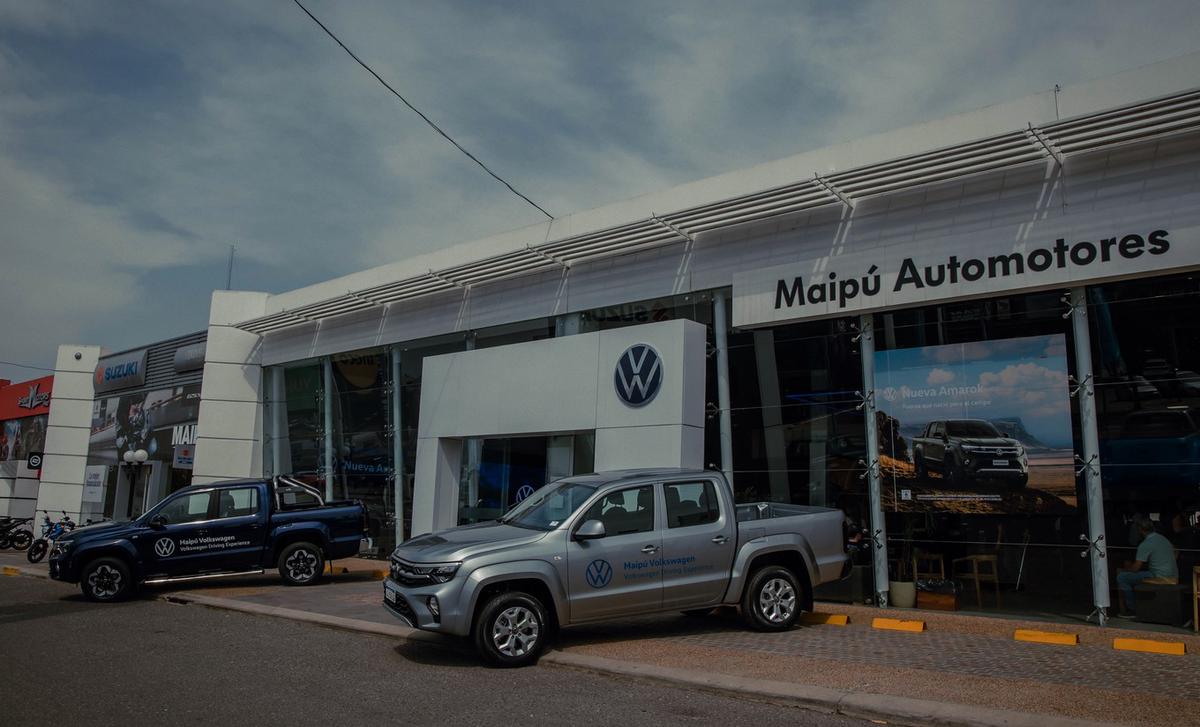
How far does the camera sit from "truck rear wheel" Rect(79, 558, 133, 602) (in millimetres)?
13555

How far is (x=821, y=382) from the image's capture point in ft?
42.5

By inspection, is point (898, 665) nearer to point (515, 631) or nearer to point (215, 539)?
point (515, 631)

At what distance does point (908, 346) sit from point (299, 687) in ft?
28.6

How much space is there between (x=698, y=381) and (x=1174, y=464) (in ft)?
20.4

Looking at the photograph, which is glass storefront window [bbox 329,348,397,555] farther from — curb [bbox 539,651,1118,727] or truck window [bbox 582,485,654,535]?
curb [bbox 539,651,1118,727]

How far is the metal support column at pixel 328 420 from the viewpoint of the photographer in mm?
22297

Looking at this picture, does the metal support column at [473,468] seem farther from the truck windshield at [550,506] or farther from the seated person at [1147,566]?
the seated person at [1147,566]

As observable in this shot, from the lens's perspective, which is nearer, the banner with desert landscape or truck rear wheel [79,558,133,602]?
the banner with desert landscape

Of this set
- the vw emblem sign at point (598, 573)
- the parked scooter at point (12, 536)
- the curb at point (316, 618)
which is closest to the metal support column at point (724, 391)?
the vw emblem sign at point (598, 573)

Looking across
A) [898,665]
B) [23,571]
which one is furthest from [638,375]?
[23,571]

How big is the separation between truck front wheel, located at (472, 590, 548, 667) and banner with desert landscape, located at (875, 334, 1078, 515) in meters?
5.91

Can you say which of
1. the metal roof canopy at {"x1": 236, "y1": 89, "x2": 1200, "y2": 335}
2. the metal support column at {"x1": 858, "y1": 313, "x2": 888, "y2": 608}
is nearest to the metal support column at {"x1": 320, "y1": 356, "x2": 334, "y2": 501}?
the metal roof canopy at {"x1": 236, "y1": 89, "x2": 1200, "y2": 335}

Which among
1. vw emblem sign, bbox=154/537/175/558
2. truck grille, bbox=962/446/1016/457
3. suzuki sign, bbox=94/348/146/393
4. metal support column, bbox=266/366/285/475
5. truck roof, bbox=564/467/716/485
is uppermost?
suzuki sign, bbox=94/348/146/393

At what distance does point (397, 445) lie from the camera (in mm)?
20156
